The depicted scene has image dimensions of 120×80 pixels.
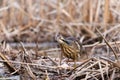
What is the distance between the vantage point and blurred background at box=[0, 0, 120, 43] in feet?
19.3

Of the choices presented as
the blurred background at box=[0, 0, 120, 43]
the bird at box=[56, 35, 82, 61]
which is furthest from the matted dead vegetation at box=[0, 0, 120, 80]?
the bird at box=[56, 35, 82, 61]

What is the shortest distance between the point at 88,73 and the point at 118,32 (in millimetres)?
2194

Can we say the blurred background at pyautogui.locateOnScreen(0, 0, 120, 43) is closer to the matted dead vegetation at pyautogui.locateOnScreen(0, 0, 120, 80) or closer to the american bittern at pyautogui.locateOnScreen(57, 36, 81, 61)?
the matted dead vegetation at pyautogui.locateOnScreen(0, 0, 120, 80)

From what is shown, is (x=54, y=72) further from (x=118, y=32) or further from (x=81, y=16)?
(x=81, y=16)

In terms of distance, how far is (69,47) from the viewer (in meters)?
3.03

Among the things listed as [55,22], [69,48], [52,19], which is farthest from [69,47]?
[52,19]

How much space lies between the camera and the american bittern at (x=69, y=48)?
9.90ft

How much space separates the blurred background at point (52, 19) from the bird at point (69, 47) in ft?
8.51

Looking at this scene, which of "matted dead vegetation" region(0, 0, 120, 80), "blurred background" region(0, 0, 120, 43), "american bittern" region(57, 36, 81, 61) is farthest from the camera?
"blurred background" region(0, 0, 120, 43)

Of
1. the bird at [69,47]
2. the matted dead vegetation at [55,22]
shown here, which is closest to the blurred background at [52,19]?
the matted dead vegetation at [55,22]

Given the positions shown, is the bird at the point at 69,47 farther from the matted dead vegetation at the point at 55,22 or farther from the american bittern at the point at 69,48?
the matted dead vegetation at the point at 55,22

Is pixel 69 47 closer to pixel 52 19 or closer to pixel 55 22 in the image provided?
pixel 55 22

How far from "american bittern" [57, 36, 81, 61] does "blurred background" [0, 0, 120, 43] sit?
8.51ft

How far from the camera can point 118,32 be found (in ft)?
16.0
